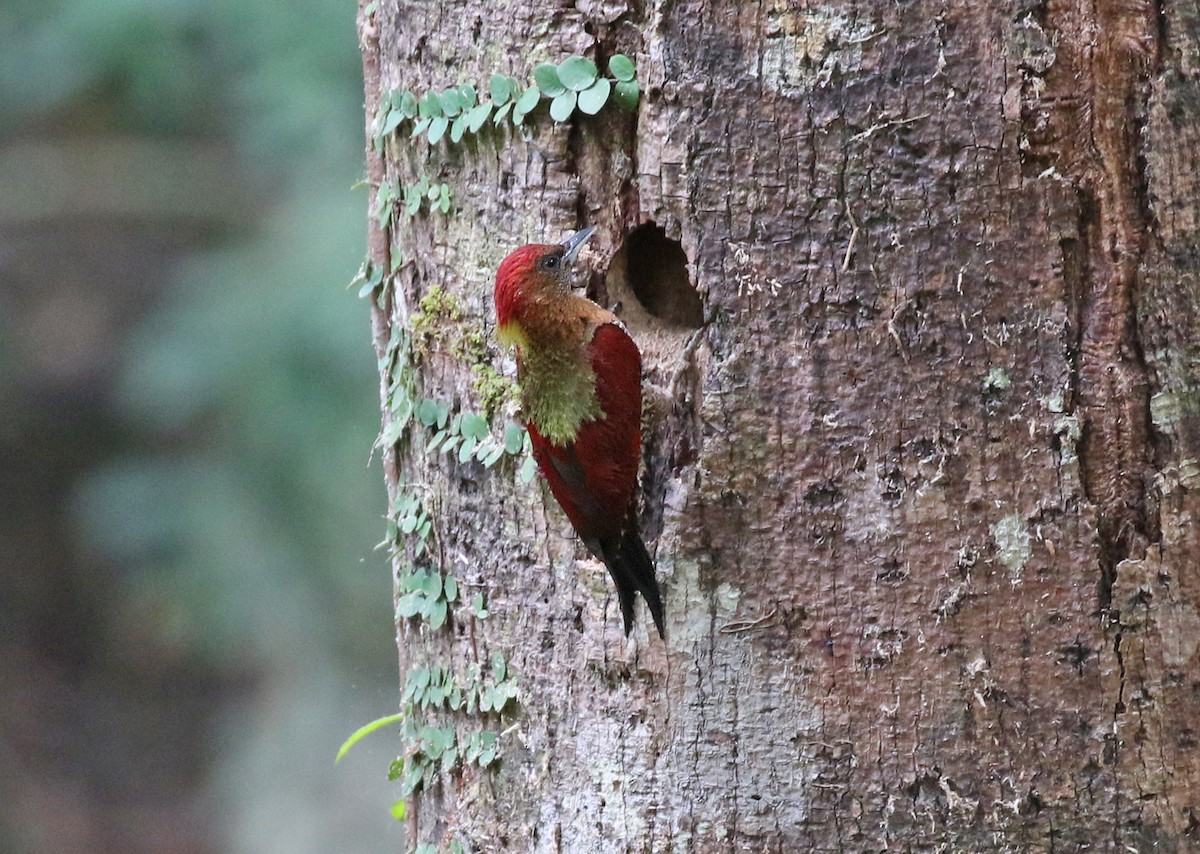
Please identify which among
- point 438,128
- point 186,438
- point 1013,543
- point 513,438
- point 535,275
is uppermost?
point 438,128

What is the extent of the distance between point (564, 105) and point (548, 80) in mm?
54

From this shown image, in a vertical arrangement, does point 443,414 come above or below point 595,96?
below

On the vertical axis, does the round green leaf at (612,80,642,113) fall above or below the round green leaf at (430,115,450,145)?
above

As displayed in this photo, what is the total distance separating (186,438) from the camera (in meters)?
6.74

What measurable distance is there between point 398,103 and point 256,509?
4.14 metres

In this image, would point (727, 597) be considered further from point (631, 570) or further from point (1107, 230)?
point (1107, 230)

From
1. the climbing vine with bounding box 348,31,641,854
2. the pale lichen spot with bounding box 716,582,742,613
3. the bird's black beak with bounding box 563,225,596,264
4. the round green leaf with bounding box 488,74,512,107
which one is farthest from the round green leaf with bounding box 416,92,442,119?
the pale lichen spot with bounding box 716,582,742,613

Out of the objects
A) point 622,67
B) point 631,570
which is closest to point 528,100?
point 622,67

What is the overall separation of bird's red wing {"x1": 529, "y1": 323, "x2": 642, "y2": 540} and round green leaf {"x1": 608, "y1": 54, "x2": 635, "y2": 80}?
16.6 inches

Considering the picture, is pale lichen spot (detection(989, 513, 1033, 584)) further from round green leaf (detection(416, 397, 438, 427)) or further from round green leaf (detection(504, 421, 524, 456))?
round green leaf (detection(416, 397, 438, 427))

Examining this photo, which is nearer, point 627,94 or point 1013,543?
point 1013,543

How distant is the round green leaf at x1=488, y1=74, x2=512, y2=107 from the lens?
219 centimetres

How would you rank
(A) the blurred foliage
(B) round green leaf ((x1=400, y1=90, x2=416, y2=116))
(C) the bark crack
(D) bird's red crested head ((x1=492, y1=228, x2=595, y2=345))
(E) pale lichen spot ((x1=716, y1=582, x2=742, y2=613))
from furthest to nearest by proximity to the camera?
(A) the blurred foliage
(B) round green leaf ((x1=400, y1=90, x2=416, y2=116))
(D) bird's red crested head ((x1=492, y1=228, x2=595, y2=345))
(E) pale lichen spot ((x1=716, y1=582, x2=742, y2=613))
(C) the bark crack

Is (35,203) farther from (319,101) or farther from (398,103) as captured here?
(398,103)
